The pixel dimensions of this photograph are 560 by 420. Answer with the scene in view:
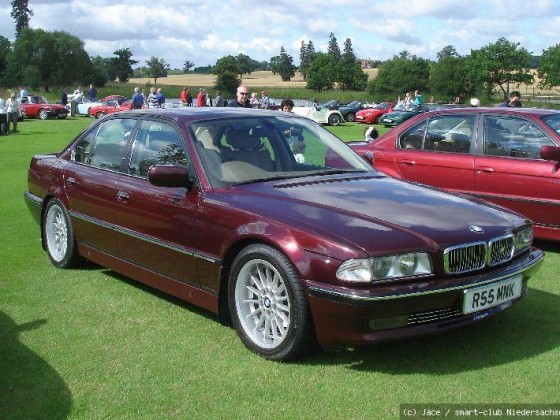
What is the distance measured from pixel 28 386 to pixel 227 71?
93493mm

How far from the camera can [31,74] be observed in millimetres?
95438

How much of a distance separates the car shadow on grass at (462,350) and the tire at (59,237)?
A: 3.00m

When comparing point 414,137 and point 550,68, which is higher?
point 550,68

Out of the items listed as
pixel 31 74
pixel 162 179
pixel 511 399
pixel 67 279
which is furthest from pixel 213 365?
pixel 31 74

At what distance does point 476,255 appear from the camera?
432 cm

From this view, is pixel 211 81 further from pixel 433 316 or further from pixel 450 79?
pixel 433 316

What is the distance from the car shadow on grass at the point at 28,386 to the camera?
3.76 metres

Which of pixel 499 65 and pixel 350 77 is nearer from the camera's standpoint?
pixel 499 65

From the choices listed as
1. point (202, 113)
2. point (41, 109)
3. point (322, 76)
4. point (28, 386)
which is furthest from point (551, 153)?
point (322, 76)

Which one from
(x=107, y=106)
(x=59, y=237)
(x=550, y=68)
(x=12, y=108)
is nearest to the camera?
(x=59, y=237)

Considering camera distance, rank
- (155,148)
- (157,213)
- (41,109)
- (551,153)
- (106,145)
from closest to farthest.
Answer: (157,213) → (155,148) → (106,145) → (551,153) → (41,109)

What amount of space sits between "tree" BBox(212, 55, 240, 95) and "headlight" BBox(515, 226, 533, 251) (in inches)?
3378

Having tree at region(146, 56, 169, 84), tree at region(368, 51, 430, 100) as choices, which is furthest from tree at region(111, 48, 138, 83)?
tree at region(368, 51, 430, 100)

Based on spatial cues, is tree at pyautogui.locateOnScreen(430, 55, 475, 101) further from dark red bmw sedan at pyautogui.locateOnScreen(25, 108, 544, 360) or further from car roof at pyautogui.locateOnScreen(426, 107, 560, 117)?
dark red bmw sedan at pyautogui.locateOnScreen(25, 108, 544, 360)
